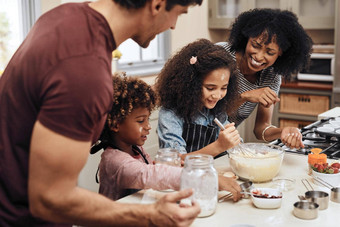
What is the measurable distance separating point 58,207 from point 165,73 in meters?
1.26

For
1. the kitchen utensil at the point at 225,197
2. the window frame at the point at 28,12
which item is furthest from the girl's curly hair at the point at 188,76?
the window frame at the point at 28,12

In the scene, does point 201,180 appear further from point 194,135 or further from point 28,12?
point 28,12

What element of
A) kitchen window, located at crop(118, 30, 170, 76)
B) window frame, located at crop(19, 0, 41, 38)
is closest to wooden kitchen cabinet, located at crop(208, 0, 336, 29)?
kitchen window, located at crop(118, 30, 170, 76)

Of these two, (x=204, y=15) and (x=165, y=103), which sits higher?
(x=204, y=15)

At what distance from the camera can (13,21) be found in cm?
334

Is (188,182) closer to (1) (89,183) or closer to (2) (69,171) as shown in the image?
(2) (69,171)

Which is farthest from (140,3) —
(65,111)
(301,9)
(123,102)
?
(301,9)

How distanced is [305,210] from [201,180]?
0.32 m

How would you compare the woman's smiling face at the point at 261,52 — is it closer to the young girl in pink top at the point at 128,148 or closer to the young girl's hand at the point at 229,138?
the young girl's hand at the point at 229,138

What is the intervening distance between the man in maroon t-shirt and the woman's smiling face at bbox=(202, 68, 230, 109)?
3.00ft

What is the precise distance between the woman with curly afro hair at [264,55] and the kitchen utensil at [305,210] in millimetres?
877

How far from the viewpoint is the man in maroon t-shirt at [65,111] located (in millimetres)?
885


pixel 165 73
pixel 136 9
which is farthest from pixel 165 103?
pixel 136 9

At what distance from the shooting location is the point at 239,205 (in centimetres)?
142
